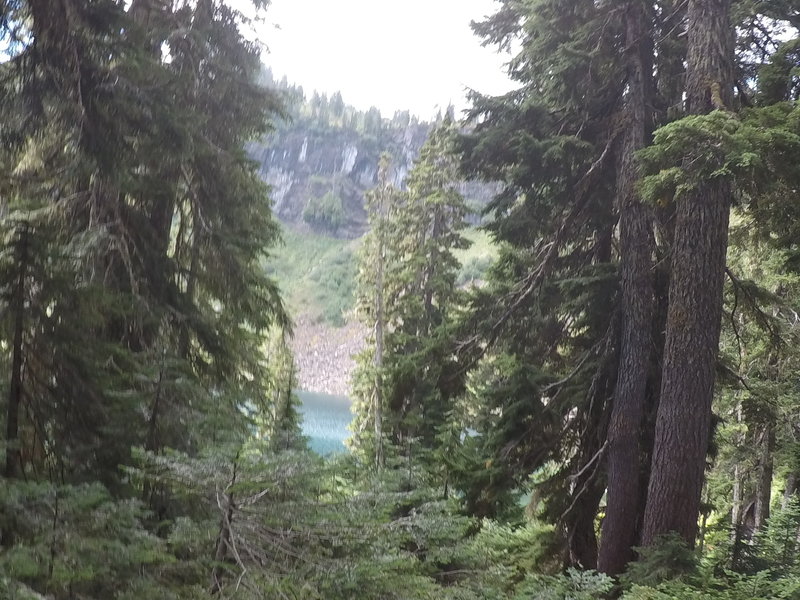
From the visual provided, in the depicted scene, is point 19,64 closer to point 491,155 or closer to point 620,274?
point 491,155

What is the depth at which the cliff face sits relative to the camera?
121500 mm

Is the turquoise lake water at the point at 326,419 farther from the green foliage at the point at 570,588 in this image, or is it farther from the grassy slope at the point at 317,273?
the green foliage at the point at 570,588

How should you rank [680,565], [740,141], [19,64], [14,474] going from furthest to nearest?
[680,565] < [740,141] < [19,64] < [14,474]

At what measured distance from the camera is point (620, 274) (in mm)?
6195

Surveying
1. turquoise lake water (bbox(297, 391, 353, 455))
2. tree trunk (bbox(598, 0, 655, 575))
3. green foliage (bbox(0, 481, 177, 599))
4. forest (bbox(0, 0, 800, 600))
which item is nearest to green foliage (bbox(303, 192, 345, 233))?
turquoise lake water (bbox(297, 391, 353, 455))

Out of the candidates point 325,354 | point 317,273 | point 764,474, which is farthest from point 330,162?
point 764,474

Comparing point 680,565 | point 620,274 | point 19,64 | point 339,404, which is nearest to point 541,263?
point 620,274

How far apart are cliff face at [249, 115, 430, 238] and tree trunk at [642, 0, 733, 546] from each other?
116449mm

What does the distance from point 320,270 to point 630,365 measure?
99.8 m

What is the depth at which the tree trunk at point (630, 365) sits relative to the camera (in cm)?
557

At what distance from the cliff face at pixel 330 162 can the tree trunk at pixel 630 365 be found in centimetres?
11551

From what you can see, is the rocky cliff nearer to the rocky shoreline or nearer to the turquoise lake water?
the rocky shoreline

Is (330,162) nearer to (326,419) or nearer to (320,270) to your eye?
(320,270)

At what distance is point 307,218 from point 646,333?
118 metres
